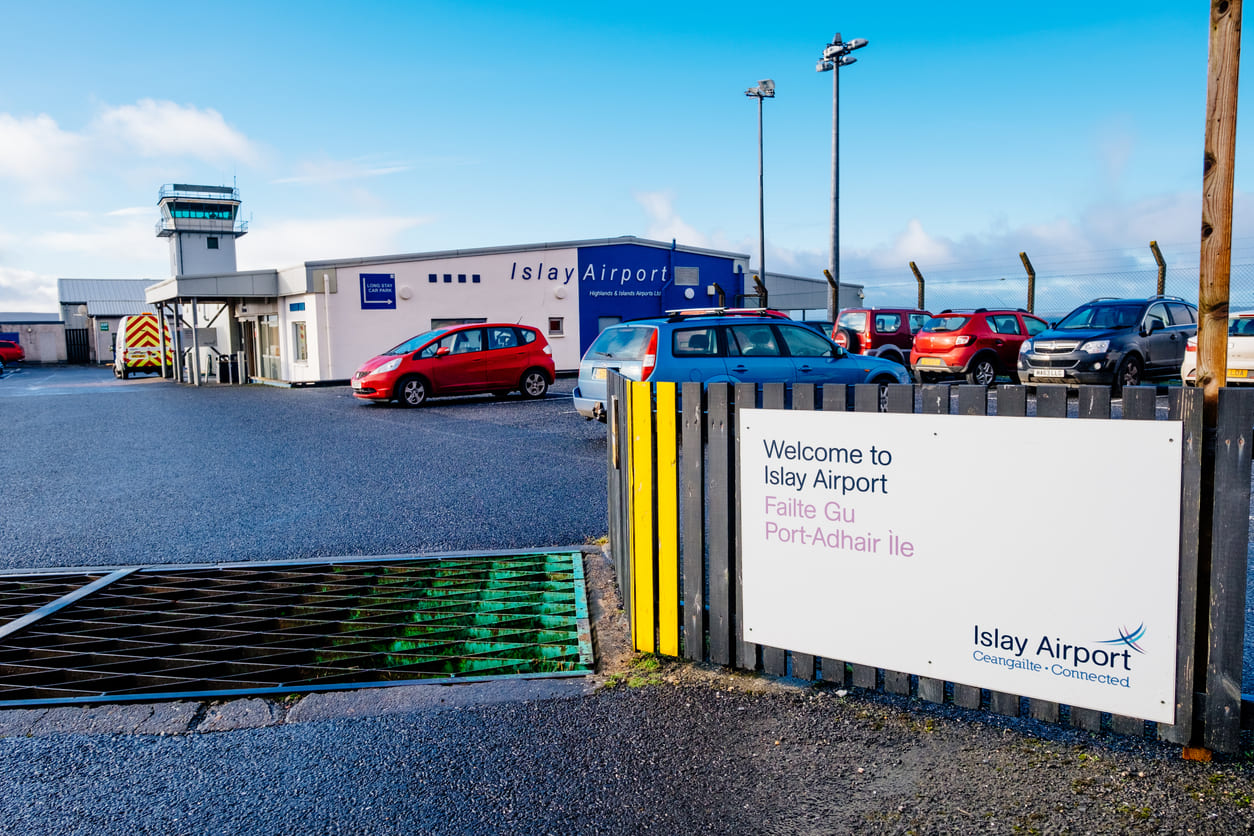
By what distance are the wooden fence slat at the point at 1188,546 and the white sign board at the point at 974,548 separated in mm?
29

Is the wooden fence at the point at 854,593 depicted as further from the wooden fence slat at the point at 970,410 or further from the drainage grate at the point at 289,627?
the drainage grate at the point at 289,627

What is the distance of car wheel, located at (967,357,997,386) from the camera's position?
1805cm

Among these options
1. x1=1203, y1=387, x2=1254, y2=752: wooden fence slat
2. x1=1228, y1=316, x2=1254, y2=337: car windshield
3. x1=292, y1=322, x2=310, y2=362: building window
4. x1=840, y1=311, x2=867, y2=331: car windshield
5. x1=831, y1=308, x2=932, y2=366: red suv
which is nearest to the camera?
x1=1203, y1=387, x2=1254, y2=752: wooden fence slat

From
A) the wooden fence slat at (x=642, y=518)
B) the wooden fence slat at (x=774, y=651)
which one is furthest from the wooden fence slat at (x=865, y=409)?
the wooden fence slat at (x=642, y=518)

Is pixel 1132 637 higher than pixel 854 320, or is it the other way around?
pixel 854 320

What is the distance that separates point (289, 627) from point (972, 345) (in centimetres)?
1590

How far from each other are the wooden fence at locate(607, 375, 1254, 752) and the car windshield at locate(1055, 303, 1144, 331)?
13.8 m

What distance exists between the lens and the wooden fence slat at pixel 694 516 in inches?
160

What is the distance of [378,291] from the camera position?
26.8 meters

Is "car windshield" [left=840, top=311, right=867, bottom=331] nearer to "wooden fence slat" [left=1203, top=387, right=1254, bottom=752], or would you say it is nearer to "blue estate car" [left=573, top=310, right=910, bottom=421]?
"blue estate car" [left=573, top=310, right=910, bottom=421]

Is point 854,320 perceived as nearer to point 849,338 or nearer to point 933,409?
point 849,338

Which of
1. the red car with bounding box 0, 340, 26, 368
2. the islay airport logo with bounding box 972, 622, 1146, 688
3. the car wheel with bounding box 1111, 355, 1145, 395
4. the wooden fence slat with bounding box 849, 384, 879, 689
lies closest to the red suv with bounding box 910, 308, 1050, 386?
the car wheel with bounding box 1111, 355, 1145, 395

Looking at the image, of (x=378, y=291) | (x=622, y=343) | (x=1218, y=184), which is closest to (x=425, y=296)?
(x=378, y=291)

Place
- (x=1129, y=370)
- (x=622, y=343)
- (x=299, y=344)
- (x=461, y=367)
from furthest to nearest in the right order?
1. (x=299, y=344)
2. (x=461, y=367)
3. (x=1129, y=370)
4. (x=622, y=343)
